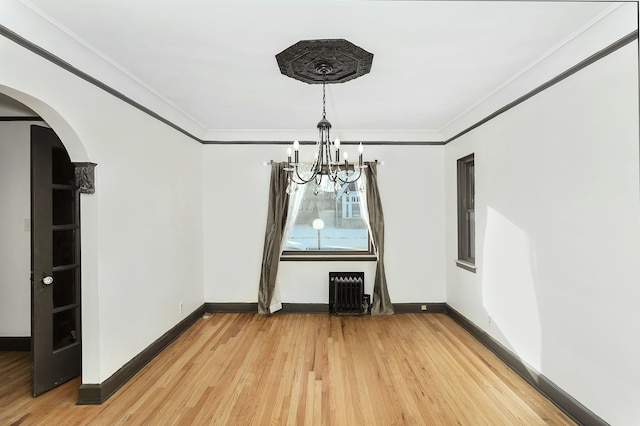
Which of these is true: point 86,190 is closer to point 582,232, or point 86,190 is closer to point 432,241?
point 582,232

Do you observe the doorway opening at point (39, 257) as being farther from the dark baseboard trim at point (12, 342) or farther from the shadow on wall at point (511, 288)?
the shadow on wall at point (511, 288)

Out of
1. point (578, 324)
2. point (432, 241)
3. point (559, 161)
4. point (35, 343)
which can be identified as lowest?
point (35, 343)

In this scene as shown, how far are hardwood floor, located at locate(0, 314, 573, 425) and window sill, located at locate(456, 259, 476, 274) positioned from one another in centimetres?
78

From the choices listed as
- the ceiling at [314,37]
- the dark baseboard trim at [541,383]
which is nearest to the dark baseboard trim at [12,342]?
the ceiling at [314,37]

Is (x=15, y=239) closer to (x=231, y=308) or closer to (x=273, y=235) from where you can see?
(x=231, y=308)

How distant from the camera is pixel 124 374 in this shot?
298cm

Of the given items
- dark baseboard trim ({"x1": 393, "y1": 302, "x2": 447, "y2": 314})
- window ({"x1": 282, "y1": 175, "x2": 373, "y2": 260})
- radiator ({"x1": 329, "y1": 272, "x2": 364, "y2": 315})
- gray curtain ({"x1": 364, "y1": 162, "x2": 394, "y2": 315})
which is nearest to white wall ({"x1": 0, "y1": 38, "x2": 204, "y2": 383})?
window ({"x1": 282, "y1": 175, "x2": 373, "y2": 260})

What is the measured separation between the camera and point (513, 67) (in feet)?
9.18

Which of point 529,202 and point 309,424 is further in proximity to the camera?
point 529,202

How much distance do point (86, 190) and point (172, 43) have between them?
1.28 metres

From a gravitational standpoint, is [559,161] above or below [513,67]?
below

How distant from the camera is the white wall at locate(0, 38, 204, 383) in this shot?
2328 millimetres

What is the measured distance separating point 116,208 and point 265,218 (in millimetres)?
2297

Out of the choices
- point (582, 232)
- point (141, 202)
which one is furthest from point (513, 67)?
point (141, 202)
